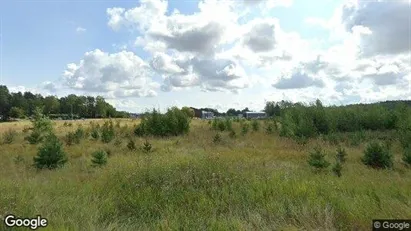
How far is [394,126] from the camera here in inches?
1294

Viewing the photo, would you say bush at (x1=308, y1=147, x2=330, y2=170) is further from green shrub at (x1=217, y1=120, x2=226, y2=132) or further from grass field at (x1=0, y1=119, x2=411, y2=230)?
green shrub at (x1=217, y1=120, x2=226, y2=132)

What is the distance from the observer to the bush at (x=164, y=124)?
3198 cm

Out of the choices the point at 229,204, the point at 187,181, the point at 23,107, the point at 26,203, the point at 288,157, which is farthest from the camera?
the point at 23,107

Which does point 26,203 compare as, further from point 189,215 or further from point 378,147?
point 378,147

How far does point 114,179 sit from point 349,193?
615cm

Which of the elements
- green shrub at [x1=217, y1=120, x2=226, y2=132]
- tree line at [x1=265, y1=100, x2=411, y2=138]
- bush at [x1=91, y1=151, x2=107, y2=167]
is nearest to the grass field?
bush at [x1=91, y1=151, x2=107, y2=167]

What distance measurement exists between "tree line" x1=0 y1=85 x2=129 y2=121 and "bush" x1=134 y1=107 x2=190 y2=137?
3033 inches

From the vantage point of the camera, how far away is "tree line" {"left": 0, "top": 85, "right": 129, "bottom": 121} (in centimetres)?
10444

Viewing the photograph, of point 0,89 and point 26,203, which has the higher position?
point 0,89

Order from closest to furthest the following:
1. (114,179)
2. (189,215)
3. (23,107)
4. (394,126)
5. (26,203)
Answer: (26,203)
(189,215)
(114,179)
(394,126)
(23,107)

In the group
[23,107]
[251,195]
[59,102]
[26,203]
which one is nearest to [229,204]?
[251,195]

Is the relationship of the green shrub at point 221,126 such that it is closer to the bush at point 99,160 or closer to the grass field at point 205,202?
the bush at point 99,160

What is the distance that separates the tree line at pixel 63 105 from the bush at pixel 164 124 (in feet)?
253

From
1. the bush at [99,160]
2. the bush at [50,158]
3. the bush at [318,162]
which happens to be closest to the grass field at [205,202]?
the bush at [318,162]
